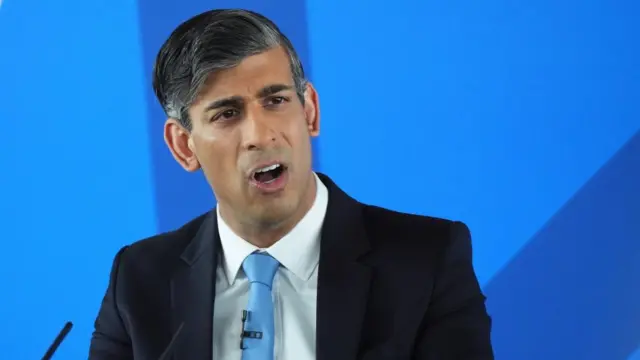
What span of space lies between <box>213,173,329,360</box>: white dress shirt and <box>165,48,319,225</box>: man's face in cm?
6

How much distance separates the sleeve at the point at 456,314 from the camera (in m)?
1.44

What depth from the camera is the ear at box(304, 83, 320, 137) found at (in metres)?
1.53

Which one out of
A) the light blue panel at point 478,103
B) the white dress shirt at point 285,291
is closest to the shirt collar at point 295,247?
the white dress shirt at point 285,291

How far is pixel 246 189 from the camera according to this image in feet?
4.74

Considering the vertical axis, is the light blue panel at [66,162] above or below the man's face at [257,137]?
above

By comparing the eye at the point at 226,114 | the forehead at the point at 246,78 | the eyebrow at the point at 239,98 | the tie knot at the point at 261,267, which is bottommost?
the tie knot at the point at 261,267

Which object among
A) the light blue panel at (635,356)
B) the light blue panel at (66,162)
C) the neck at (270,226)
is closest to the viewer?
the neck at (270,226)

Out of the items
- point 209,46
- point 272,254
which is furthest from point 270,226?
point 209,46

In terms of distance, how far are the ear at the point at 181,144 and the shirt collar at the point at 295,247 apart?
0.36 ft

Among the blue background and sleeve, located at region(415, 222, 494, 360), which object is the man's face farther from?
the blue background

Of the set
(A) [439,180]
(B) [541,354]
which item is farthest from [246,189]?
(B) [541,354]

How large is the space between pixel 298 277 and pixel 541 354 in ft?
2.42

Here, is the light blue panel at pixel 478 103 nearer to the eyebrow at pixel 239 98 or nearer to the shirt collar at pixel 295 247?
the shirt collar at pixel 295 247

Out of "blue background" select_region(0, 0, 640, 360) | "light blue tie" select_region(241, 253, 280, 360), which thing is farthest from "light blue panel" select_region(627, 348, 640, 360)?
Result: "light blue tie" select_region(241, 253, 280, 360)
